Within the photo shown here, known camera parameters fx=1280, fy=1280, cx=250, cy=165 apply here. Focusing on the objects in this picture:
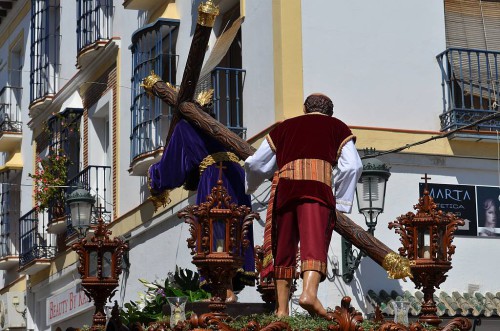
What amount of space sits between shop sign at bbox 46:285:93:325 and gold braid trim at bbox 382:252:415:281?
11.3 m

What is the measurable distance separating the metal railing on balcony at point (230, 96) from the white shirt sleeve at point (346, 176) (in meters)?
6.65

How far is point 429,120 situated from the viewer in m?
14.5

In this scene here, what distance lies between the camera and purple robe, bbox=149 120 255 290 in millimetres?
9844

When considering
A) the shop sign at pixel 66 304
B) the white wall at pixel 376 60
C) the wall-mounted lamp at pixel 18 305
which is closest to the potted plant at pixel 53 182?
the shop sign at pixel 66 304

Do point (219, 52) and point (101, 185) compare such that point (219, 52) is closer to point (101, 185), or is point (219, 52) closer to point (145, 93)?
point (145, 93)

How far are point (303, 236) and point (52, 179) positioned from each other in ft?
45.5

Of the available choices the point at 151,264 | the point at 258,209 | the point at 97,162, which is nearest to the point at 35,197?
the point at 97,162

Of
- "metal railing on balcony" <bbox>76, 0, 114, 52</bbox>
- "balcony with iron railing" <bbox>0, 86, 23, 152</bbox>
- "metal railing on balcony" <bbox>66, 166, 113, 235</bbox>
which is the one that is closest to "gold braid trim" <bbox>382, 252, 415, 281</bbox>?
"metal railing on balcony" <bbox>66, 166, 113, 235</bbox>

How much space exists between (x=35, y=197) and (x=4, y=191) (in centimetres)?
409

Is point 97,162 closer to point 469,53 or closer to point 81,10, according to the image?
point 81,10

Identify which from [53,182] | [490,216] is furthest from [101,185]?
[490,216]

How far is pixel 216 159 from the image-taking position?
9.99 metres

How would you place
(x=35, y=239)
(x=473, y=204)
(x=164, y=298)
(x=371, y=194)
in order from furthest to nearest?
(x=35, y=239) < (x=473, y=204) < (x=371, y=194) < (x=164, y=298)

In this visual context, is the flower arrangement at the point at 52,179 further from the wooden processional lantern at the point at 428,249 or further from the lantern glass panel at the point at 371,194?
the wooden processional lantern at the point at 428,249
